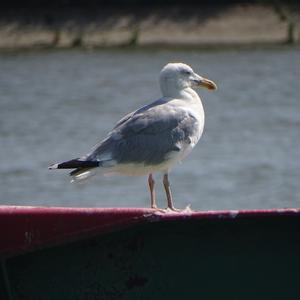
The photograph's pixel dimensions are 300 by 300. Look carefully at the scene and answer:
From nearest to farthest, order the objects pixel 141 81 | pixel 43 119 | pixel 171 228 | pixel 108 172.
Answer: pixel 171 228
pixel 108 172
pixel 43 119
pixel 141 81

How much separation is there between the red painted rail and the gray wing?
1.04m

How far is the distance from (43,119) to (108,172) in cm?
1555

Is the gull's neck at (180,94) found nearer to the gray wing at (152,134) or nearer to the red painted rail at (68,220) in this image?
the gray wing at (152,134)

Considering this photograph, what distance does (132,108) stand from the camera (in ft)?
74.0

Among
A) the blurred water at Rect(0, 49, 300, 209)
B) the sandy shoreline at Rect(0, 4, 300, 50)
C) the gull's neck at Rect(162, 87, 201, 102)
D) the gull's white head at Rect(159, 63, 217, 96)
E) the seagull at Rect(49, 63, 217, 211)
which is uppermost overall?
the gull's white head at Rect(159, 63, 217, 96)

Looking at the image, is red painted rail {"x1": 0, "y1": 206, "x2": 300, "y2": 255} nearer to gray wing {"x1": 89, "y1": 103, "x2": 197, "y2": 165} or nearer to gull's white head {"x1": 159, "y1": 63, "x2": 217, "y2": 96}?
gray wing {"x1": 89, "y1": 103, "x2": 197, "y2": 165}

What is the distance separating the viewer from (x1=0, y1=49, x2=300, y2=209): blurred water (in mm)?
14641

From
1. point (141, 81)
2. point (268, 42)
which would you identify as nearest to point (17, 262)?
point (141, 81)

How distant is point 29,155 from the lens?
699 inches

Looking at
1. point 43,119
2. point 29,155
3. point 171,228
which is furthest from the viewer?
point 43,119

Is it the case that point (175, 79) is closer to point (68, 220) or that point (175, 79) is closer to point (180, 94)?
point (180, 94)

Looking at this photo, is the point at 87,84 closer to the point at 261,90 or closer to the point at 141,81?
the point at 141,81

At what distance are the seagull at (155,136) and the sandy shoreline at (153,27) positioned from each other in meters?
24.4

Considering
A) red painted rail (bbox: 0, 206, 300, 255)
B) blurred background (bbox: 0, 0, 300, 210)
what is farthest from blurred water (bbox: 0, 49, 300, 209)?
red painted rail (bbox: 0, 206, 300, 255)
